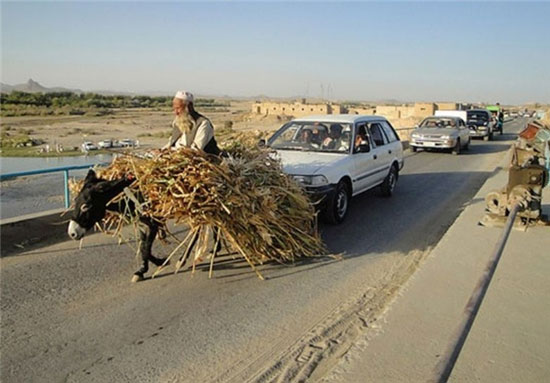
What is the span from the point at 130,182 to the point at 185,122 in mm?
991

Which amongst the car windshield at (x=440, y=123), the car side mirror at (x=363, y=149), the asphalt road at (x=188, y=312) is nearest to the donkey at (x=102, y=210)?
the asphalt road at (x=188, y=312)

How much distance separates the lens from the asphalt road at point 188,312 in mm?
3785

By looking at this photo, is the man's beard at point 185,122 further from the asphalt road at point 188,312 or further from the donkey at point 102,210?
the asphalt road at point 188,312

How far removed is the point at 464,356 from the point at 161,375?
2.26m

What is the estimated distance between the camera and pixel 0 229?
21.8 feet

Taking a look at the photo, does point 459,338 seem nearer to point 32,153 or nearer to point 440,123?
point 440,123

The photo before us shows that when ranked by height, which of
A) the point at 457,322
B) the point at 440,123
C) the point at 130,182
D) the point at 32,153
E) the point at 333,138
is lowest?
the point at 32,153

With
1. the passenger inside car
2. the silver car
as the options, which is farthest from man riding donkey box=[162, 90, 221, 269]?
the silver car

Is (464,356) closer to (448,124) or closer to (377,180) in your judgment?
(377,180)

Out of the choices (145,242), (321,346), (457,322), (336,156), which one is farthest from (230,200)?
(336,156)

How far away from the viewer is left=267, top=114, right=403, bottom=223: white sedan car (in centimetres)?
771

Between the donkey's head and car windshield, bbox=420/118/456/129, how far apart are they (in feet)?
63.2

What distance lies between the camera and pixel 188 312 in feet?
15.6

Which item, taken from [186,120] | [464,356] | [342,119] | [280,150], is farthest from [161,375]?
[342,119]
